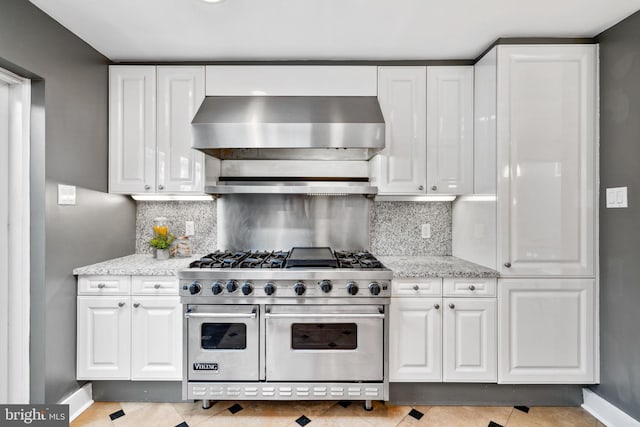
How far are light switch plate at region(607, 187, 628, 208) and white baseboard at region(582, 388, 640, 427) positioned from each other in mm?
1213

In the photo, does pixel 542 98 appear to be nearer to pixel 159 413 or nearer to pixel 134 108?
pixel 134 108

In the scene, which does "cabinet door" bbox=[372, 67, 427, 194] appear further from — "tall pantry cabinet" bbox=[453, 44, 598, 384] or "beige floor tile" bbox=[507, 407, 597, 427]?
"beige floor tile" bbox=[507, 407, 597, 427]

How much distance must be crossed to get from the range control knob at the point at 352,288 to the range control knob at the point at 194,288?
0.94m

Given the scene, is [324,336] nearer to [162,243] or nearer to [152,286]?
[152,286]

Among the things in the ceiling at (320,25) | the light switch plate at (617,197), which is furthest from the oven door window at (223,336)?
the light switch plate at (617,197)

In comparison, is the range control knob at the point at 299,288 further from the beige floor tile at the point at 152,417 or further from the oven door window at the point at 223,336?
the beige floor tile at the point at 152,417

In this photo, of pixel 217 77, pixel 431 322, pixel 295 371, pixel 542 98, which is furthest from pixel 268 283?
pixel 542 98

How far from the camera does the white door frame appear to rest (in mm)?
1892

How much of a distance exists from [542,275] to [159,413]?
2603mm

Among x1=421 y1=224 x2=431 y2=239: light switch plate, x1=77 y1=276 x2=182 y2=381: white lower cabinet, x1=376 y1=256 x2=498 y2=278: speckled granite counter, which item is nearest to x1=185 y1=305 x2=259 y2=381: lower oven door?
x1=77 y1=276 x2=182 y2=381: white lower cabinet

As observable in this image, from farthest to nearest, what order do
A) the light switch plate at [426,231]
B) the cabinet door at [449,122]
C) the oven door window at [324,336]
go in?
1. the light switch plate at [426,231]
2. the cabinet door at [449,122]
3. the oven door window at [324,336]

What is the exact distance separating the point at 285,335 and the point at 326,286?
42 cm

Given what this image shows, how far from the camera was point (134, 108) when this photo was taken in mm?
2467

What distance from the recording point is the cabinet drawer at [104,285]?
2150 mm
